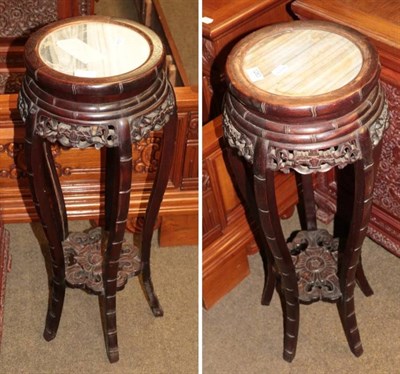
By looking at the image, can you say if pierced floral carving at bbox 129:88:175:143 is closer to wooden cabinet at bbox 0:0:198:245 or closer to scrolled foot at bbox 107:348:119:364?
wooden cabinet at bbox 0:0:198:245

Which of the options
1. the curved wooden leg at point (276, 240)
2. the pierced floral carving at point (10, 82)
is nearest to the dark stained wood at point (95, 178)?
the curved wooden leg at point (276, 240)

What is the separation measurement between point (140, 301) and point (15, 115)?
591mm

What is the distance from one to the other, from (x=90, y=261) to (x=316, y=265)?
56 cm

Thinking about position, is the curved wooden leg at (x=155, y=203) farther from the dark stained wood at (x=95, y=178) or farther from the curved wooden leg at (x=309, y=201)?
the curved wooden leg at (x=309, y=201)

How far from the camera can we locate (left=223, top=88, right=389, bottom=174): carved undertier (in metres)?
1.21

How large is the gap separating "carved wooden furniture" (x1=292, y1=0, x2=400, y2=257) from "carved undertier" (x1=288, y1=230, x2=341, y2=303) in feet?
0.58

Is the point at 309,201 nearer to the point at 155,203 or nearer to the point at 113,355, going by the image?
the point at 155,203

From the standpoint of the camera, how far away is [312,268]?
5.66 ft

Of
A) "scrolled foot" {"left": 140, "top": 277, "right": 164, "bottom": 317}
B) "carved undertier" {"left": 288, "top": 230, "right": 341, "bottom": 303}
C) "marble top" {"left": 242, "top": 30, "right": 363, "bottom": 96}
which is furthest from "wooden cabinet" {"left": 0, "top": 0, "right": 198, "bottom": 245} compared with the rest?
"marble top" {"left": 242, "top": 30, "right": 363, "bottom": 96}

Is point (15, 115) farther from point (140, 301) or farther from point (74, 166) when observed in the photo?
point (140, 301)

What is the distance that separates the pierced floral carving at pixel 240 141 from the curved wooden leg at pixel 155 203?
0.19 meters

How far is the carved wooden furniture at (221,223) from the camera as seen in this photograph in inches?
66.8

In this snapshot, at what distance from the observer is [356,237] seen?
4.71 ft

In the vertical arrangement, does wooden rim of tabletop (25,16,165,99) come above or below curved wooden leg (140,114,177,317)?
above
